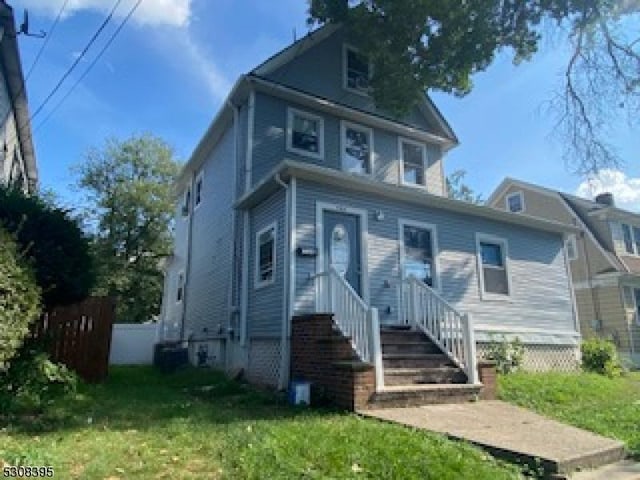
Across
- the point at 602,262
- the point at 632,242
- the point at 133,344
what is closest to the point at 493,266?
the point at 602,262

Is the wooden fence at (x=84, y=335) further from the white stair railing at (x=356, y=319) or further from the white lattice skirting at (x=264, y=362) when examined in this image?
the white stair railing at (x=356, y=319)

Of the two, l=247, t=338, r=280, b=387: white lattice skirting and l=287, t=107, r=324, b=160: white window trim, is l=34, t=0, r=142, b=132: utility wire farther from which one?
l=247, t=338, r=280, b=387: white lattice skirting

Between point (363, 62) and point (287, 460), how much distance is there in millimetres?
12727

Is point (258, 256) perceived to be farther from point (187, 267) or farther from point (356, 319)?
point (187, 267)

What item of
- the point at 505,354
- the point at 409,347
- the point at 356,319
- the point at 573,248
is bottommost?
the point at 505,354

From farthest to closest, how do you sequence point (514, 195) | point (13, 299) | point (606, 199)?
point (514, 195)
point (606, 199)
point (13, 299)

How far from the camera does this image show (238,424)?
560 cm

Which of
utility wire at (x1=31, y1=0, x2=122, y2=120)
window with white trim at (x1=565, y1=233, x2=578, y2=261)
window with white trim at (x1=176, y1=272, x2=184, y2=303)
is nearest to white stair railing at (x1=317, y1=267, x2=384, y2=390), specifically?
utility wire at (x1=31, y1=0, x2=122, y2=120)

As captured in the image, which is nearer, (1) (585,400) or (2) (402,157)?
(1) (585,400)

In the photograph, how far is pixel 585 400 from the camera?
863 cm

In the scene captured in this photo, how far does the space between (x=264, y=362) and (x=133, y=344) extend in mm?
10220

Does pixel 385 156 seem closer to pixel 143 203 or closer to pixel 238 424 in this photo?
pixel 238 424

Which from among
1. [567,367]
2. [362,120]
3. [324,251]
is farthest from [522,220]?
[324,251]

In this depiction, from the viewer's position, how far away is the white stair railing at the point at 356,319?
6.88 meters
